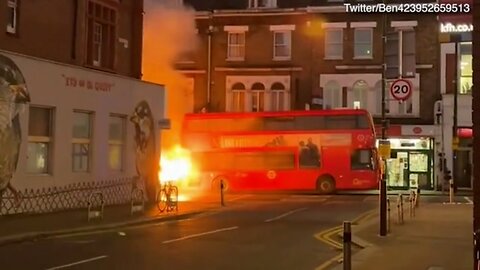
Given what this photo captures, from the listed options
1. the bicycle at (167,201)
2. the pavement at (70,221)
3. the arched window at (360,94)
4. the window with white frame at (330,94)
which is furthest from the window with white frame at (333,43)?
the pavement at (70,221)

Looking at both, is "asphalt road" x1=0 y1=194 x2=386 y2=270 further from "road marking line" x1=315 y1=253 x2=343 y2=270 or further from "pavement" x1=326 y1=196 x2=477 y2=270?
"pavement" x1=326 y1=196 x2=477 y2=270

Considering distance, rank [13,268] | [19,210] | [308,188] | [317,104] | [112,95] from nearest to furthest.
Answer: [13,268] < [19,210] < [112,95] < [308,188] < [317,104]

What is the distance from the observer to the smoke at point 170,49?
37500 mm

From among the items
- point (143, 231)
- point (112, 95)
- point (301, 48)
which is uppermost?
point (301, 48)

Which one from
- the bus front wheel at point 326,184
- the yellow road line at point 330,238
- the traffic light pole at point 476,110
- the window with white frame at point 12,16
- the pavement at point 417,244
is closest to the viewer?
the traffic light pole at point 476,110

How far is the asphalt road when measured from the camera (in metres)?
12.7

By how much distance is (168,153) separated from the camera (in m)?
39.7

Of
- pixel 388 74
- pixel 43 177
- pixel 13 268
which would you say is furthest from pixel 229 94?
pixel 13 268

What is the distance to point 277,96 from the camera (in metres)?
45.5

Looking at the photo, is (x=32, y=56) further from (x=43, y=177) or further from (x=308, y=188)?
(x=308, y=188)

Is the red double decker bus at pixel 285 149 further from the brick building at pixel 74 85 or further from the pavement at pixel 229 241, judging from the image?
the pavement at pixel 229 241

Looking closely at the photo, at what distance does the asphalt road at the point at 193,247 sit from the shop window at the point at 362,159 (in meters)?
14.6

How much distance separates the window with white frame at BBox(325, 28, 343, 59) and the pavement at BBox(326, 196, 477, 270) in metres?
22.8

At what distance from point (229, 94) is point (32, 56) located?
24601 millimetres
